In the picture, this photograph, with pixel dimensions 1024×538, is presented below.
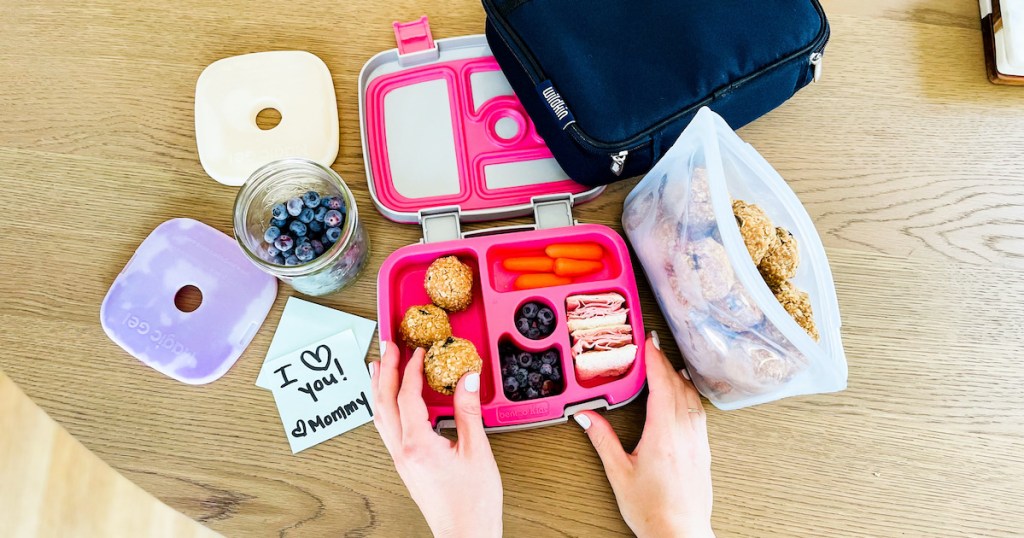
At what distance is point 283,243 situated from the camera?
0.71 m

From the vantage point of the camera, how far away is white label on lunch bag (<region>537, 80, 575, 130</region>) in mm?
745

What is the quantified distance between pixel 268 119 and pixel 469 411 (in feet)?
1.71

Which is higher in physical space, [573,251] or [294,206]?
[294,206]

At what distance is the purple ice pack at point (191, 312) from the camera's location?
0.77 meters

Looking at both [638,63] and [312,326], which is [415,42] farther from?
[312,326]

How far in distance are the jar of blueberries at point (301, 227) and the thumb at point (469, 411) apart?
215 mm

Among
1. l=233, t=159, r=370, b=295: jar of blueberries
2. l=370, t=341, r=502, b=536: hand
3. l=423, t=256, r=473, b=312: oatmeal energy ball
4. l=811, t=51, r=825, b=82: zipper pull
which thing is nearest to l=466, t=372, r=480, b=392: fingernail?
l=370, t=341, r=502, b=536: hand

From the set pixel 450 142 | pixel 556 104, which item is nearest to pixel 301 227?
pixel 450 142

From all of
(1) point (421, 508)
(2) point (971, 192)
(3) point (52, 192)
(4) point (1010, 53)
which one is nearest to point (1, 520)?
(3) point (52, 192)

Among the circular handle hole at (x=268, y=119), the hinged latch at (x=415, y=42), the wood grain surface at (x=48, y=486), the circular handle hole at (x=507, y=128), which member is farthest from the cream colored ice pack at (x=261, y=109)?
the wood grain surface at (x=48, y=486)

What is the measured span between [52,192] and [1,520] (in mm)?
602

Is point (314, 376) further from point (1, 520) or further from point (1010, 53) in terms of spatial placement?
point (1010, 53)

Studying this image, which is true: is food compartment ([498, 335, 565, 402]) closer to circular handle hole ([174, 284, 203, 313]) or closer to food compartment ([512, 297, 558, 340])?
food compartment ([512, 297, 558, 340])

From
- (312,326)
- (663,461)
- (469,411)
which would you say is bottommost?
(663,461)
